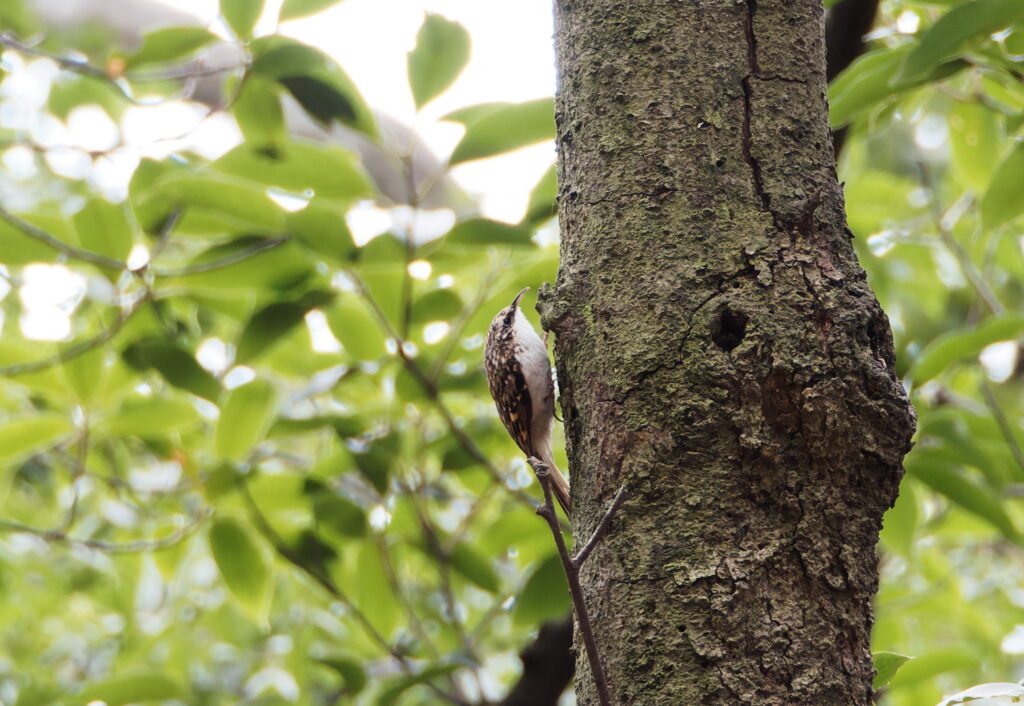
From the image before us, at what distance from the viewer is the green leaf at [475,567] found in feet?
7.24

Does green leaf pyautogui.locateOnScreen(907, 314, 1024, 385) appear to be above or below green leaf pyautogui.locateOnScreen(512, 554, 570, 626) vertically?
above

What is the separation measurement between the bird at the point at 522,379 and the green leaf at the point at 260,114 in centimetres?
83

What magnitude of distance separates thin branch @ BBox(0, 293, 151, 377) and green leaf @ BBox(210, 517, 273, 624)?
1.61ft

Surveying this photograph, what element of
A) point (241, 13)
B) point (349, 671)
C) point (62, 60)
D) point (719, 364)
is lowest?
point (719, 364)

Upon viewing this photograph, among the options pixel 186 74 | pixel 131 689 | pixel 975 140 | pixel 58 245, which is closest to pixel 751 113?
pixel 975 140

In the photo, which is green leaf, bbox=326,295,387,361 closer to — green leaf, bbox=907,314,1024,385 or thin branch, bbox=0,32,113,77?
thin branch, bbox=0,32,113,77

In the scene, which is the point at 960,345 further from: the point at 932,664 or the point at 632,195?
the point at 632,195

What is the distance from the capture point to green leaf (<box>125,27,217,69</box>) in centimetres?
190

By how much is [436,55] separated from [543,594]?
108 cm

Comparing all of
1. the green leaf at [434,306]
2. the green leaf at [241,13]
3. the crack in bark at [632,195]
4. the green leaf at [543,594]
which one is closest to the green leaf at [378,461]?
the green leaf at [434,306]

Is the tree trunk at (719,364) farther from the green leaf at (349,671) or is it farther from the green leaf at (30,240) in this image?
the green leaf at (30,240)

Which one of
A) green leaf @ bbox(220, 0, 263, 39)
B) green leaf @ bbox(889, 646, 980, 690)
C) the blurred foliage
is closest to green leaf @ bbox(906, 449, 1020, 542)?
the blurred foliage

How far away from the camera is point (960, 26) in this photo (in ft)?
4.13

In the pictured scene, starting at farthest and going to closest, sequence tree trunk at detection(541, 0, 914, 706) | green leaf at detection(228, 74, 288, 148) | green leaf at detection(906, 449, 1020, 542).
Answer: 1. green leaf at detection(228, 74, 288, 148)
2. green leaf at detection(906, 449, 1020, 542)
3. tree trunk at detection(541, 0, 914, 706)
